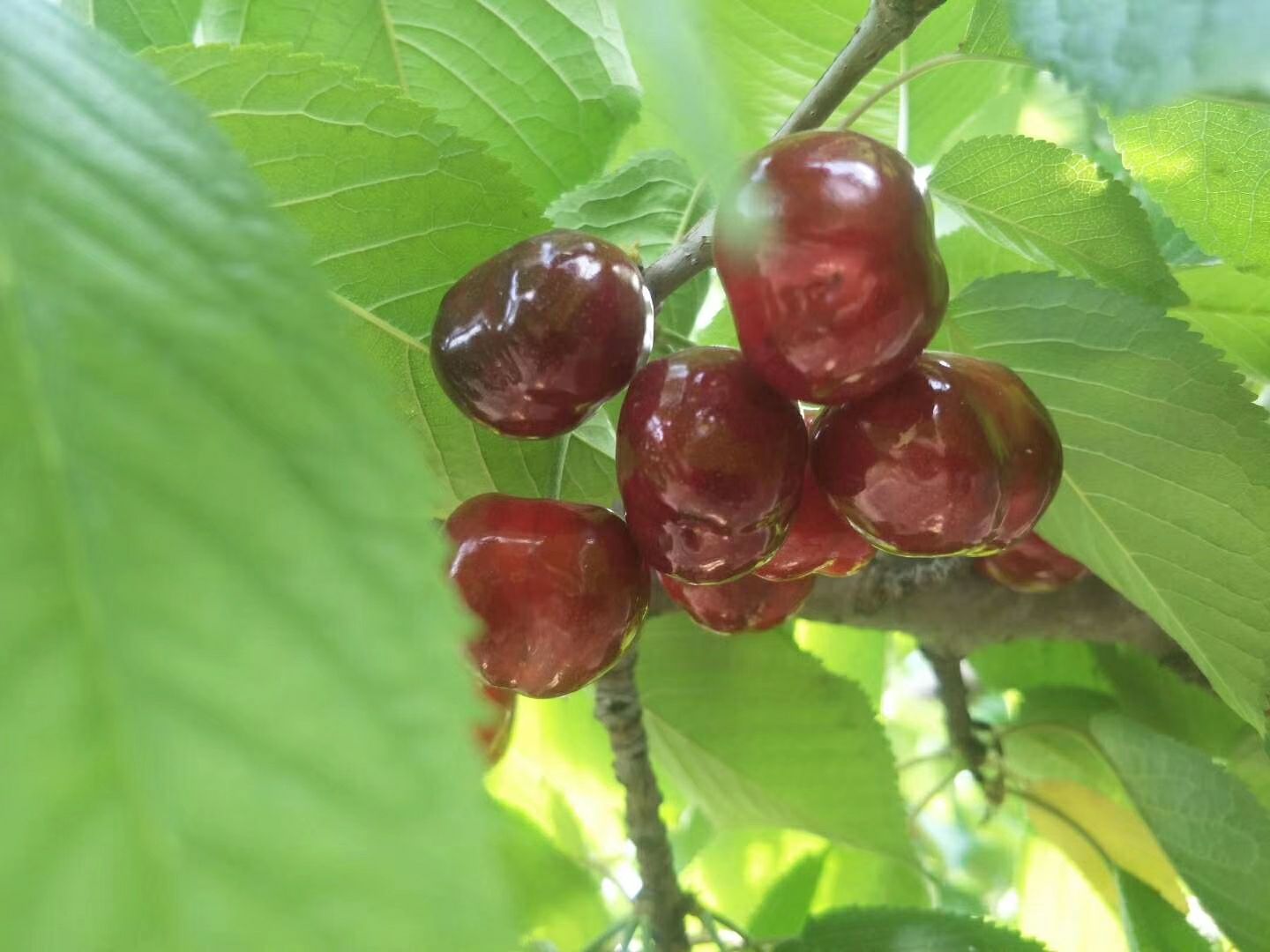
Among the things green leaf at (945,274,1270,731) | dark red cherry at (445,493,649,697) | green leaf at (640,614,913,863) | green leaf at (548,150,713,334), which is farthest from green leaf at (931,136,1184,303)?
green leaf at (640,614,913,863)

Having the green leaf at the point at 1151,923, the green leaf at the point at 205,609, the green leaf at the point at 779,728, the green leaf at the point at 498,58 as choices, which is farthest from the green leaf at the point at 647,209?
the green leaf at the point at 1151,923

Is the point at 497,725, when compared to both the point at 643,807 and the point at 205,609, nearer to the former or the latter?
the point at 643,807

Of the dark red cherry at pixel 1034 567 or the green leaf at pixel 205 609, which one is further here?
the dark red cherry at pixel 1034 567

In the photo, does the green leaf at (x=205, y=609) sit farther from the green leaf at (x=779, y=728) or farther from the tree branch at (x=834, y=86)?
the green leaf at (x=779, y=728)

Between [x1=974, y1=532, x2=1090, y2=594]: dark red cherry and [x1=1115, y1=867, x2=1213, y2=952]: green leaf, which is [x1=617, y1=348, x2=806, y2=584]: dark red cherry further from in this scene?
[x1=1115, y1=867, x2=1213, y2=952]: green leaf

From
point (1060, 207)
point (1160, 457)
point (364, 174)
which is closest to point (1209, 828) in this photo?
point (1160, 457)

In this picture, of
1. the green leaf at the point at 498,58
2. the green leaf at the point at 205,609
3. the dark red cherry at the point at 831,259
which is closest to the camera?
the green leaf at the point at 205,609

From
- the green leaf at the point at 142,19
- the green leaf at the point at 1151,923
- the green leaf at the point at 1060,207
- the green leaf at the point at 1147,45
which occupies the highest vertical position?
the green leaf at the point at 1147,45

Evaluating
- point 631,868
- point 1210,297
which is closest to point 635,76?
point 1210,297
